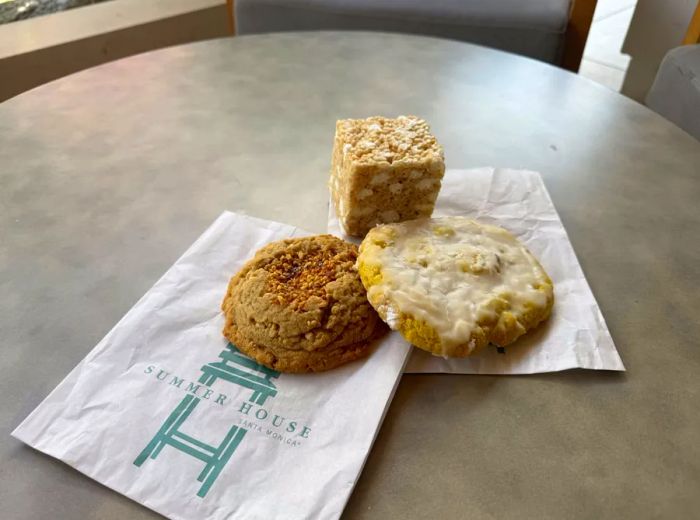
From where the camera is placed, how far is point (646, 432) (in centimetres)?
59

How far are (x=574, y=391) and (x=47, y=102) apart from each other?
94cm

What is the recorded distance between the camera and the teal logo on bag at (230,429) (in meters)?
0.54

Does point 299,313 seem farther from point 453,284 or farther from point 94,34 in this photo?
point 94,34

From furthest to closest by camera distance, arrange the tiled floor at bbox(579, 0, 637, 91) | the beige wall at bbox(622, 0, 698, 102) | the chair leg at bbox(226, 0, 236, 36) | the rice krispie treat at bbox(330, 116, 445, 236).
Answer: the tiled floor at bbox(579, 0, 637, 91), the beige wall at bbox(622, 0, 698, 102), the chair leg at bbox(226, 0, 236, 36), the rice krispie treat at bbox(330, 116, 445, 236)

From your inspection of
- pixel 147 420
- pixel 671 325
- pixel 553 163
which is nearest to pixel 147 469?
pixel 147 420

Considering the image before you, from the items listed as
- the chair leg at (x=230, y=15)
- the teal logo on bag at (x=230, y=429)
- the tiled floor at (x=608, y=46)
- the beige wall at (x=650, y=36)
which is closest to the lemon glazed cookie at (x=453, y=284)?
the teal logo on bag at (x=230, y=429)

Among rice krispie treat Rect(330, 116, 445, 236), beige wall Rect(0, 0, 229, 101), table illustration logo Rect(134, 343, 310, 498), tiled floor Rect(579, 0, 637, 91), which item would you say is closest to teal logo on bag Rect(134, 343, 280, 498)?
table illustration logo Rect(134, 343, 310, 498)

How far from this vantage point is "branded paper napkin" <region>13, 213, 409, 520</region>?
52cm

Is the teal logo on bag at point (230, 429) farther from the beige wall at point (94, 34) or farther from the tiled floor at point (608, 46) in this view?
the tiled floor at point (608, 46)

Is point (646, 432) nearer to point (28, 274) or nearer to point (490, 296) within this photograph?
point (490, 296)

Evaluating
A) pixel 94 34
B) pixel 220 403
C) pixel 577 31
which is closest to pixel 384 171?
pixel 220 403

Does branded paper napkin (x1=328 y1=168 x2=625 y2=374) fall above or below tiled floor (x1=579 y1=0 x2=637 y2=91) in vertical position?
above

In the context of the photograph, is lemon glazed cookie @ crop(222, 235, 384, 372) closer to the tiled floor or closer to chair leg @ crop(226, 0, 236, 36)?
chair leg @ crop(226, 0, 236, 36)

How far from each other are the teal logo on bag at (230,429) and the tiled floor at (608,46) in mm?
2148
